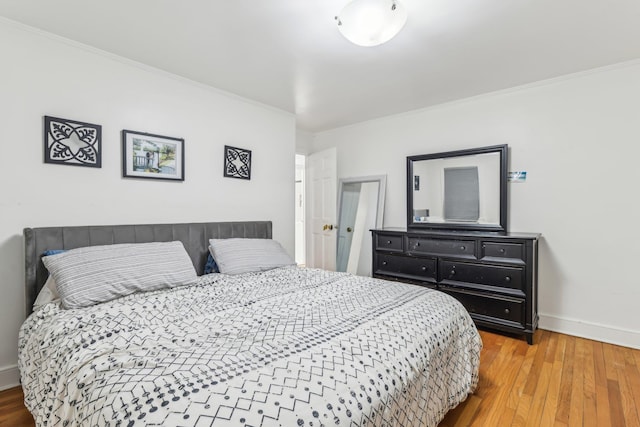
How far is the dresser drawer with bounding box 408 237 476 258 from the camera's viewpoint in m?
3.07

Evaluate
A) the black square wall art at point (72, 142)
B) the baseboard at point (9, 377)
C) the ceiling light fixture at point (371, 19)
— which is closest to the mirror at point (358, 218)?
the ceiling light fixture at point (371, 19)

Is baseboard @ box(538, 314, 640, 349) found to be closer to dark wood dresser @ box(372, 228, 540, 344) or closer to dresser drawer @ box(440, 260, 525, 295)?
dark wood dresser @ box(372, 228, 540, 344)

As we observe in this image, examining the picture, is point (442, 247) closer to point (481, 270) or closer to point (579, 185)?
point (481, 270)

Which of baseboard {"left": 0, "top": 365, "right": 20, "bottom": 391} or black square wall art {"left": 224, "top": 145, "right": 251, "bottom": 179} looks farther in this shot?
black square wall art {"left": 224, "top": 145, "right": 251, "bottom": 179}

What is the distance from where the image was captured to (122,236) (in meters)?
2.47

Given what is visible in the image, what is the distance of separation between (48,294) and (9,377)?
0.74 metres

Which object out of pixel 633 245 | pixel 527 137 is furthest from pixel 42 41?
pixel 633 245

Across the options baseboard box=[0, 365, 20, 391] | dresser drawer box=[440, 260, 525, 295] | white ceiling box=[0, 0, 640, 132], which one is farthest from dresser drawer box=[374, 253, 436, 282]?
baseboard box=[0, 365, 20, 391]

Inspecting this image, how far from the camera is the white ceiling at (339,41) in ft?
6.29

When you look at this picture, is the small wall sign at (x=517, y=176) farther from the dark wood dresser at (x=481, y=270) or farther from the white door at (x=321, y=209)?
the white door at (x=321, y=209)

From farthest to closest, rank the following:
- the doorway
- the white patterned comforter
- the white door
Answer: the doorway → the white door → the white patterned comforter

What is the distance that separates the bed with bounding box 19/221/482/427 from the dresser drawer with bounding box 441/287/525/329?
3.78ft

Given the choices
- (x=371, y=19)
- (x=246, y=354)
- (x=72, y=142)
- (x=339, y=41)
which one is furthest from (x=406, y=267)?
(x=72, y=142)

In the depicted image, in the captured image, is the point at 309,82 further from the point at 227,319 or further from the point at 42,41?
the point at 227,319
